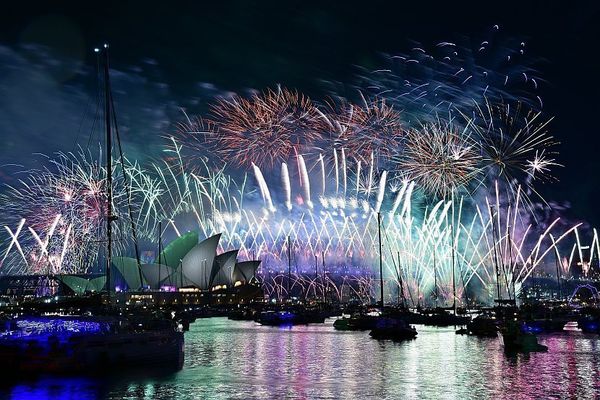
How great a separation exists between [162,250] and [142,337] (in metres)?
133

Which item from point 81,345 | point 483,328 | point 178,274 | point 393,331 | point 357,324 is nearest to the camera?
point 81,345

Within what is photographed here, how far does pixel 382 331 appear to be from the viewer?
7244 cm

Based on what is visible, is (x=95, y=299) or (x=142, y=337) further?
(x=95, y=299)

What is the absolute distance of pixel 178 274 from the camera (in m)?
172

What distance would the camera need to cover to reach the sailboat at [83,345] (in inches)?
1484

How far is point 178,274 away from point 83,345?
135 m

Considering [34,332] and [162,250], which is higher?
[162,250]

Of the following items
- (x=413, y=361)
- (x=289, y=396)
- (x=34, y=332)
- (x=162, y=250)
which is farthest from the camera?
(x=162, y=250)

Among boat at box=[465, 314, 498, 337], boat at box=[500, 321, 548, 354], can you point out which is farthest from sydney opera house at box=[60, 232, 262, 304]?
boat at box=[500, 321, 548, 354]

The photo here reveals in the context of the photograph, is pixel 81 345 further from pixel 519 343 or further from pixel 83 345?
pixel 519 343

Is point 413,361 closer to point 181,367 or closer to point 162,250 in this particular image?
point 181,367

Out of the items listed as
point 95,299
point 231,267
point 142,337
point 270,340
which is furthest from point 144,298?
point 142,337

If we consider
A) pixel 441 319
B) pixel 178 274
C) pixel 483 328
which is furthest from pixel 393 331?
pixel 178 274

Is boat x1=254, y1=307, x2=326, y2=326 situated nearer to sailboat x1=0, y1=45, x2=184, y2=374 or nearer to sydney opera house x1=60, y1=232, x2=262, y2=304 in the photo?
sydney opera house x1=60, y1=232, x2=262, y2=304
